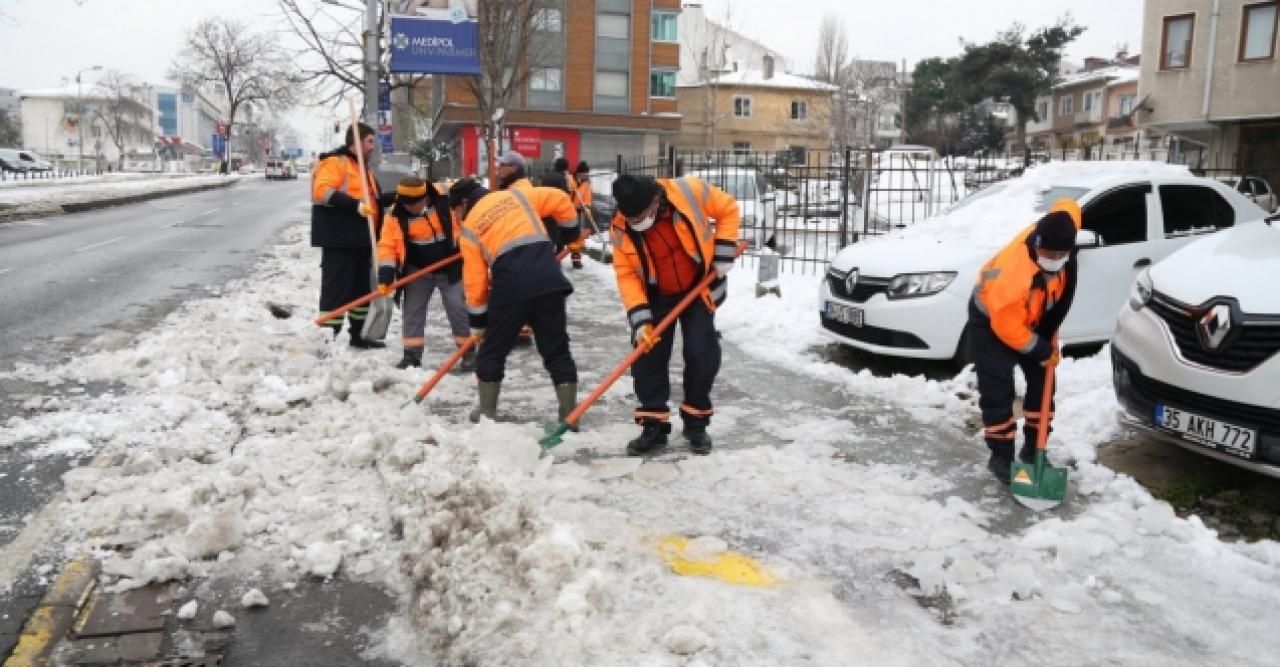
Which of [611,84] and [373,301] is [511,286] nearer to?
[373,301]

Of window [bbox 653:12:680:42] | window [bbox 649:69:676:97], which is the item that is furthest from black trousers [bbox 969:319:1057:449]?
window [bbox 653:12:680:42]

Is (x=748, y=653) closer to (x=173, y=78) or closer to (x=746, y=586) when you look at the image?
(x=746, y=586)

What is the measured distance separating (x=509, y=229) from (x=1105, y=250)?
4816 mm

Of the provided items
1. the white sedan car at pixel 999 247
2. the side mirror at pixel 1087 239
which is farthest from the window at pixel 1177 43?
the side mirror at pixel 1087 239

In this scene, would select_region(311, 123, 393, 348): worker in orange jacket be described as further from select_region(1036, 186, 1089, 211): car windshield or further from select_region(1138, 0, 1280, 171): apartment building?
select_region(1138, 0, 1280, 171): apartment building

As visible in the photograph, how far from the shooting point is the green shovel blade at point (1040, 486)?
4.59m

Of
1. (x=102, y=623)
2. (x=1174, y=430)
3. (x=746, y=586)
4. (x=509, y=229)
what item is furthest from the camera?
(x=509, y=229)

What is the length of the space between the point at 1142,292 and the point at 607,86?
44.8 m

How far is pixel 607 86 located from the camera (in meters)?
47.9

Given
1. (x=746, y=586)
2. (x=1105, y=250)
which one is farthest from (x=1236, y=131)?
(x=746, y=586)

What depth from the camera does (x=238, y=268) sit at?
45.2ft

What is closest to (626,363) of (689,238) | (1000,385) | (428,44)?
(689,238)

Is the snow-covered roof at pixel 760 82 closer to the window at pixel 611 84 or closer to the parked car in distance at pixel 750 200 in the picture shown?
the window at pixel 611 84

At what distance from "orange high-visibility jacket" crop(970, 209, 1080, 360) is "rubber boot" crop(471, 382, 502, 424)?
2.94 metres
